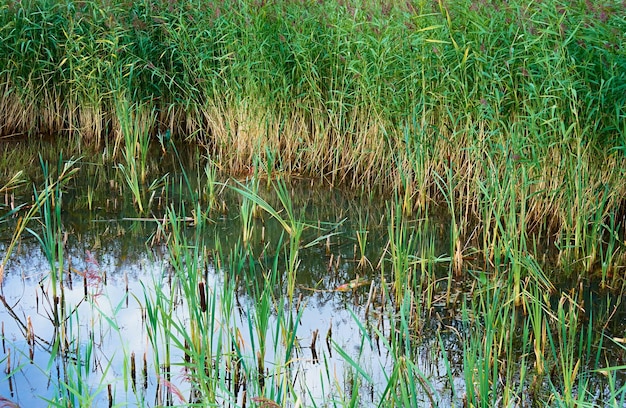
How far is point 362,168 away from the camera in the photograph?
6.00m

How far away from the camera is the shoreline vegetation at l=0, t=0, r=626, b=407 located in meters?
3.28

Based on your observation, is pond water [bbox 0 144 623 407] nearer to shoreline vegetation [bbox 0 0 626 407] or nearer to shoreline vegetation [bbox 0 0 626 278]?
shoreline vegetation [bbox 0 0 626 407]

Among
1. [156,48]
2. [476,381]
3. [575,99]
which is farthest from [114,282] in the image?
[156,48]

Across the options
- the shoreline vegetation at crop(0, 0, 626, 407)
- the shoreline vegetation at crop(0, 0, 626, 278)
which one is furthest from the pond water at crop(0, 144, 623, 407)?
the shoreline vegetation at crop(0, 0, 626, 278)

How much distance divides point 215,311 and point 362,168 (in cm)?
239

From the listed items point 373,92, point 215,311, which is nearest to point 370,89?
point 373,92

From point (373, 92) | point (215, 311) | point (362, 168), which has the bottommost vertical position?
point (215, 311)

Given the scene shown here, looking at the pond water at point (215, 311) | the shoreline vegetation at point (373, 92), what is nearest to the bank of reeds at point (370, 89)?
the shoreline vegetation at point (373, 92)

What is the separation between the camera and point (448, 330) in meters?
3.73

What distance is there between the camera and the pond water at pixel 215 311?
310 centimetres

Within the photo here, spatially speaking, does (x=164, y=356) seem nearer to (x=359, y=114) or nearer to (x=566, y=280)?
(x=566, y=280)

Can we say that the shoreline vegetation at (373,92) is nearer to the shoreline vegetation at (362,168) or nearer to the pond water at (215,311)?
the shoreline vegetation at (362,168)

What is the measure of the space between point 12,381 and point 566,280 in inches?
108

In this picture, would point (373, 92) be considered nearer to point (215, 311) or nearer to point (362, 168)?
point (362, 168)
